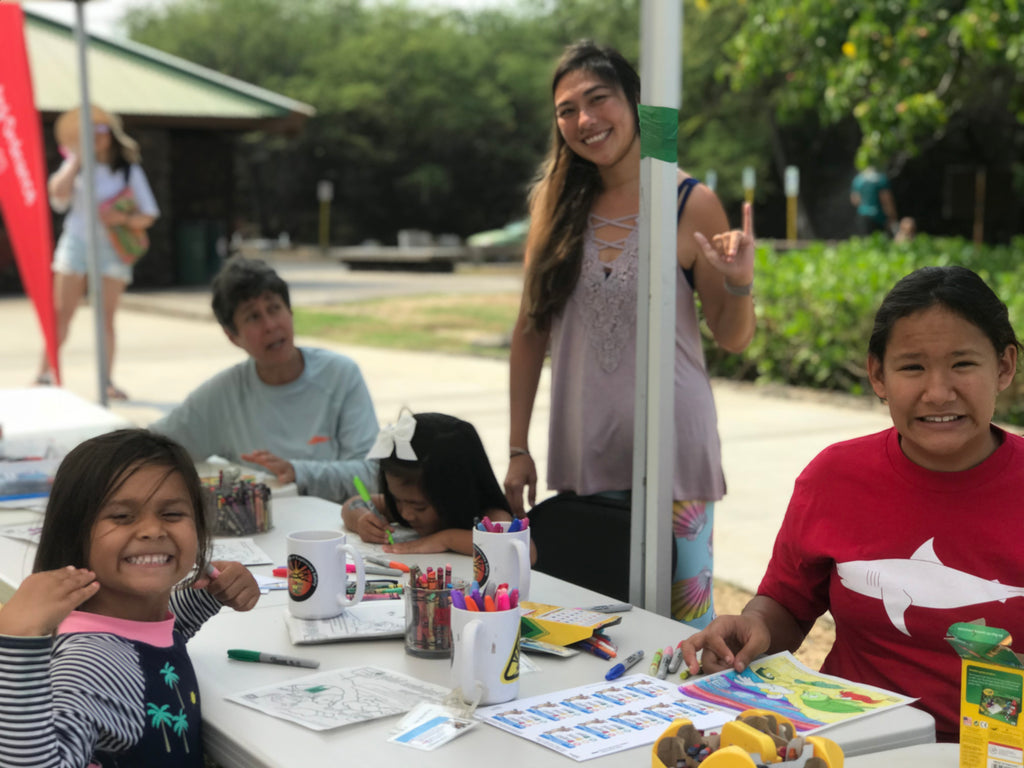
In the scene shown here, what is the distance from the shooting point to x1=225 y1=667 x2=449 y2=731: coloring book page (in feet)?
5.57

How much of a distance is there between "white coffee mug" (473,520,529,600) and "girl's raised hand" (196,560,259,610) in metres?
0.42

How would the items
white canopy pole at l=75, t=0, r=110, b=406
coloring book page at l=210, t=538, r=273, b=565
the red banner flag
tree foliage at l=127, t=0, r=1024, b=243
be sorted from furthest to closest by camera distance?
tree foliage at l=127, t=0, r=1024, b=243 → white canopy pole at l=75, t=0, r=110, b=406 → the red banner flag → coloring book page at l=210, t=538, r=273, b=565

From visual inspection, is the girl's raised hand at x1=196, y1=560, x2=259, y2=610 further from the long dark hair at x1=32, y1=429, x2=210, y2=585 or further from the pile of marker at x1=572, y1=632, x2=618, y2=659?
the pile of marker at x1=572, y1=632, x2=618, y2=659

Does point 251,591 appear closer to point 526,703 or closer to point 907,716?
point 526,703

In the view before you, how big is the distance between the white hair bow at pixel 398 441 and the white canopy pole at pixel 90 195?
350 centimetres

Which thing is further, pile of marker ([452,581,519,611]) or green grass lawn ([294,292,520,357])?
green grass lawn ([294,292,520,357])

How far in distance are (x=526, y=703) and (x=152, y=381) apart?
852 cm

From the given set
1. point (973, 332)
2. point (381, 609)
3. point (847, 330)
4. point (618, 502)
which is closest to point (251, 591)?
point (381, 609)

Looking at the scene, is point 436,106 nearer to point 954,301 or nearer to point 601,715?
point 954,301

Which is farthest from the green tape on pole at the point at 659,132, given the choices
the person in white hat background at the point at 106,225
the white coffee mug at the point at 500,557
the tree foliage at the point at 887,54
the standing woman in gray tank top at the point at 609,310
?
the person in white hat background at the point at 106,225

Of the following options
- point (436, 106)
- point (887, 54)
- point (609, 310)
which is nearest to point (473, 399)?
point (887, 54)

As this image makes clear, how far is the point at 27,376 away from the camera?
9859 mm

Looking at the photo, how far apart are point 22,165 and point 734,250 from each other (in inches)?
154

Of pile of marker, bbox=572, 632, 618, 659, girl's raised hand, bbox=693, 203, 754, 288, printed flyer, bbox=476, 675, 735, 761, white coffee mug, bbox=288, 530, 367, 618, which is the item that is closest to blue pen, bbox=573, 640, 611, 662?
pile of marker, bbox=572, 632, 618, 659
